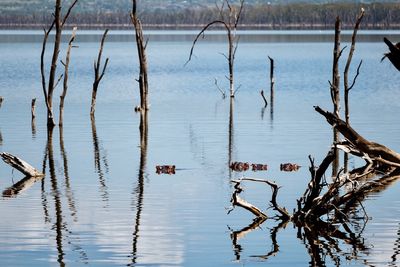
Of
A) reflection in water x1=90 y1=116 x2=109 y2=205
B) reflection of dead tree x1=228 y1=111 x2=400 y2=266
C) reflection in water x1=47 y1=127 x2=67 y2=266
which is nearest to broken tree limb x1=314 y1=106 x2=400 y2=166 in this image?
reflection of dead tree x1=228 y1=111 x2=400 y2=266

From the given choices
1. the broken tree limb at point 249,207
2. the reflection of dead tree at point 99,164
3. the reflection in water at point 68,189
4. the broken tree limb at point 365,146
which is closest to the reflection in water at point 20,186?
the reflection in water at point 68,189

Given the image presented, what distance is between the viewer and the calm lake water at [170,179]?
19.0m

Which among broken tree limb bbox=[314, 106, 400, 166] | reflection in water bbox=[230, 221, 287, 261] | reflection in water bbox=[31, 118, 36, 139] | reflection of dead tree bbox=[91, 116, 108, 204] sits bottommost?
reflection in water bbox=[31, 118, 36, 139]

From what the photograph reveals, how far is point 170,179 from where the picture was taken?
2736cm

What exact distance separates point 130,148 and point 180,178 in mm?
6639

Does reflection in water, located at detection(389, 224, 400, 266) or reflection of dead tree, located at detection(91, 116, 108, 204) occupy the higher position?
reflection in water, located at detection(389, 224, 400, 266)

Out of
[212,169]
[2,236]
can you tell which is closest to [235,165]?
[212,169]

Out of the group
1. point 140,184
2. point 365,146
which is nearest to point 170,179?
point 140,184

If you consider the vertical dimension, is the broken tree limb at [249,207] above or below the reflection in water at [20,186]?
above

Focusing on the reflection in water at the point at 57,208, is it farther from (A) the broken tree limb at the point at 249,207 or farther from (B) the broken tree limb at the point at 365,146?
(B) the broken tree limb at the point at 365,146

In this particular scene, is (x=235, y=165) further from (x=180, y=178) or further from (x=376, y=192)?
(x=376, y=192)

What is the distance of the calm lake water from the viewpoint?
18953 millimetres

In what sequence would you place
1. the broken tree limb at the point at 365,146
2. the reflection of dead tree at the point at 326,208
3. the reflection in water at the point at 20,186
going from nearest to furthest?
the reflection of dead tree at the point at 326,208
the broken tree limb at the point at 365,146
the reflection in water at the point at 20,186

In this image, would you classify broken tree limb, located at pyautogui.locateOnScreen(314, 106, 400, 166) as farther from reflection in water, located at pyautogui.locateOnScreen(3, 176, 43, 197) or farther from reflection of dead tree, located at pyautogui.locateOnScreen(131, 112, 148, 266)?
reflection in water, located at pyautogui.locateOnScreen(3, 176, 43, 197)
